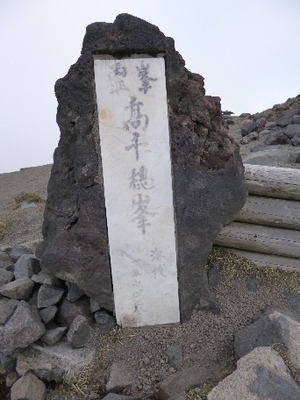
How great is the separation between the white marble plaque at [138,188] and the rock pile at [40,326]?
1.07ft

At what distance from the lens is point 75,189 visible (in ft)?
10.1

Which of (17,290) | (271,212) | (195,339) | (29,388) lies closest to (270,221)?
(271,212)

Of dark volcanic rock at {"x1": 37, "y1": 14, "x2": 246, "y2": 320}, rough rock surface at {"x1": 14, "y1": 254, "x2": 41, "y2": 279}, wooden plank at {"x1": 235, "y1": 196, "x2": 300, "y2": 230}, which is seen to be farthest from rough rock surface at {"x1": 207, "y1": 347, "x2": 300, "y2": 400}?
rough rock surface at {"x1": 14, "y1": 254, "x2": 41, "y2": 279}

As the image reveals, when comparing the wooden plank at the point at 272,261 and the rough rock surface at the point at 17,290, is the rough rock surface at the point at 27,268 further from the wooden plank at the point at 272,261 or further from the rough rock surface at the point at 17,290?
the wooden plank at the point at 272,261

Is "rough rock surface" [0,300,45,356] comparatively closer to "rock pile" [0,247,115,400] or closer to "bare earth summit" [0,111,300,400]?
"rock pile" [0,247,115,400]

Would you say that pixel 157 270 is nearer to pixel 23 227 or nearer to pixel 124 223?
pixel 124 223

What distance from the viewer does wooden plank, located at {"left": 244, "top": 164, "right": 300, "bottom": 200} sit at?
384cm

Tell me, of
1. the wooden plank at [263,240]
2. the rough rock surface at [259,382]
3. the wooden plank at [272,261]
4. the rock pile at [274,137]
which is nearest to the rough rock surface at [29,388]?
the rough rock surface at [259,382]

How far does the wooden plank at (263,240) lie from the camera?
153 inches

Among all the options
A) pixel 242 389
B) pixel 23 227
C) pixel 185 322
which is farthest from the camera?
pixel 23 227

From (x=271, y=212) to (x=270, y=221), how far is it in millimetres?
91

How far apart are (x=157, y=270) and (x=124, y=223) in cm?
48

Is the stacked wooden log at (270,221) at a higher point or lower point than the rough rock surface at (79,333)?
higher

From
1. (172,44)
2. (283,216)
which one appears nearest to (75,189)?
(172,44)
